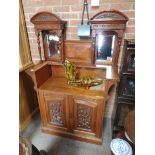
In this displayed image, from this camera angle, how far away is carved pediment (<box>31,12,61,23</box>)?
143cm

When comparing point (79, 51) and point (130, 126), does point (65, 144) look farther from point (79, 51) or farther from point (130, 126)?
point (79, 51)

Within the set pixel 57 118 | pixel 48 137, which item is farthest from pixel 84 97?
pixel 48 137

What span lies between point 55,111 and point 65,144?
0.43 metres

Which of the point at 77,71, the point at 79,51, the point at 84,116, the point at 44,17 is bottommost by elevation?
the point at 84,116

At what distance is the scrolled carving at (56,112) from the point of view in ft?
4.90

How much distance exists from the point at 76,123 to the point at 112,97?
607 mm

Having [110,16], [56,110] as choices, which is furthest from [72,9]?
[56,110]

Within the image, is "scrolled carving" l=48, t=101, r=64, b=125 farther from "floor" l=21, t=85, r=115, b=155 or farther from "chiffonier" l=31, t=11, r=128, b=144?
"floor" l=21, t=85, r=115, b=155

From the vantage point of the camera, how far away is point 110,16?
1301 mm

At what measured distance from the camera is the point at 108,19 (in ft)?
4.27

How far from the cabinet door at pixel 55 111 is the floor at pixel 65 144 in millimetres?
168

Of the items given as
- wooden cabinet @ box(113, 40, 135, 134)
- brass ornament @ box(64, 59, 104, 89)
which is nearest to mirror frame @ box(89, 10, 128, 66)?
wooden cabinet @ box(113, 40, 135, 134)
